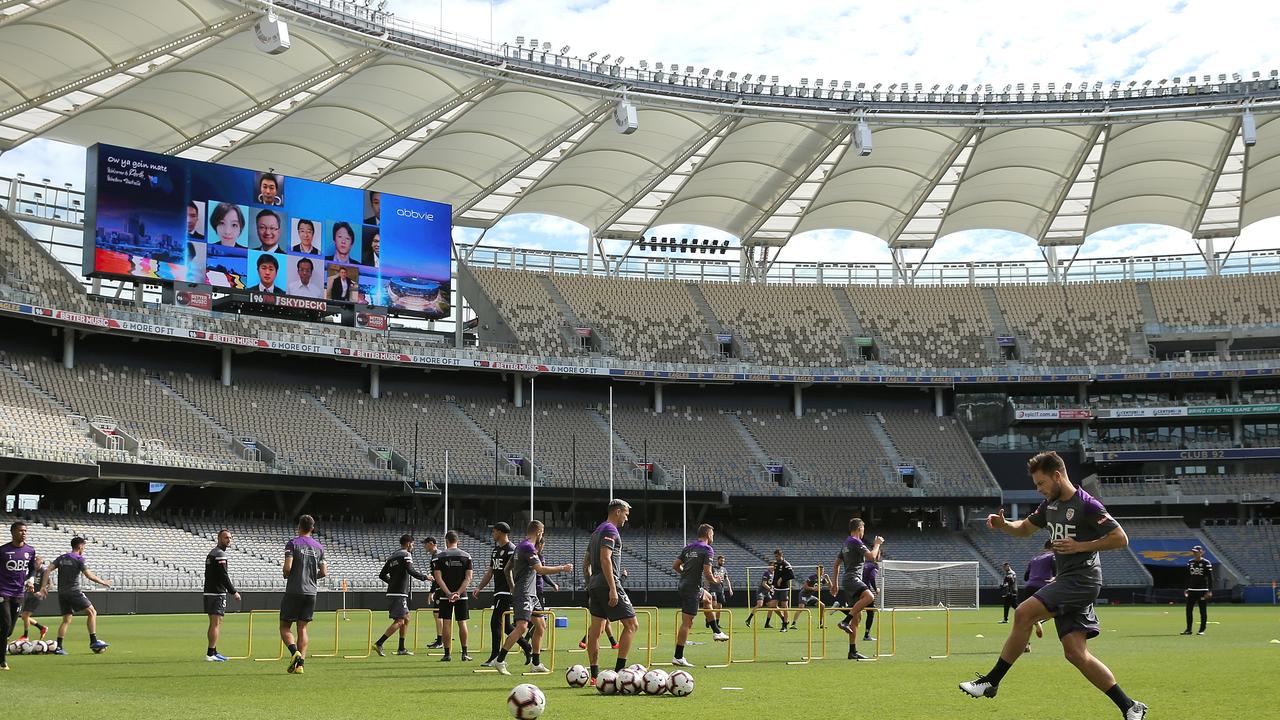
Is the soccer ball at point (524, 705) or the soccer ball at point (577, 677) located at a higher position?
the soccer ball at point (524, 705)

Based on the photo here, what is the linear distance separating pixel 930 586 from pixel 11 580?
38.0 m

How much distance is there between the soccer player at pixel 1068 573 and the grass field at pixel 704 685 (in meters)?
1.35

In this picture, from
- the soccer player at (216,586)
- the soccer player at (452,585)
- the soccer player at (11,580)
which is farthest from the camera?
the soccer player at (452,585)

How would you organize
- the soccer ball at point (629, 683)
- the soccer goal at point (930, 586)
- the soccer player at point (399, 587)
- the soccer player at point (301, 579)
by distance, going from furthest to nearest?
1. the soccer goal at point (930, 586)
2. the soccer player at point (399, 587)
3. the soccer player at point (301, 579)
4. the soccer ball at point (629, 683)

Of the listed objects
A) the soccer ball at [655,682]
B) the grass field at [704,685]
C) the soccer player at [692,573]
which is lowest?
the grass field at [704,685]

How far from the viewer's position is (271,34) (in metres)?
39.2

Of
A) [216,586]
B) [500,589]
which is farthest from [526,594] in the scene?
[216,586]

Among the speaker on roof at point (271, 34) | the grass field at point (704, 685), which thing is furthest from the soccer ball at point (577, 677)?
the speaker on roof at point (271, 34)

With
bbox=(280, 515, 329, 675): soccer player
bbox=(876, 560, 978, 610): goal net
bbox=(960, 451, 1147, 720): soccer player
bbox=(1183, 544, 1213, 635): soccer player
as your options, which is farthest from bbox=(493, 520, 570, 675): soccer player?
bbox=(876, 560, 978, 610): goal net

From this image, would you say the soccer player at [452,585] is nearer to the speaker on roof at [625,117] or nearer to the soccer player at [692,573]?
the soccer player at [692,573]

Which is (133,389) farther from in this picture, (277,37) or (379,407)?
(277,37)

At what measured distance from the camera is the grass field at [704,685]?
1207 centimetres

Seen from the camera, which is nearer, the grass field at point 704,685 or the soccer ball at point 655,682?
the grass field at point 704,685

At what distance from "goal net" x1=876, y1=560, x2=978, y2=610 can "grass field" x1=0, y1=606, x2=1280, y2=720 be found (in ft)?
72.7
